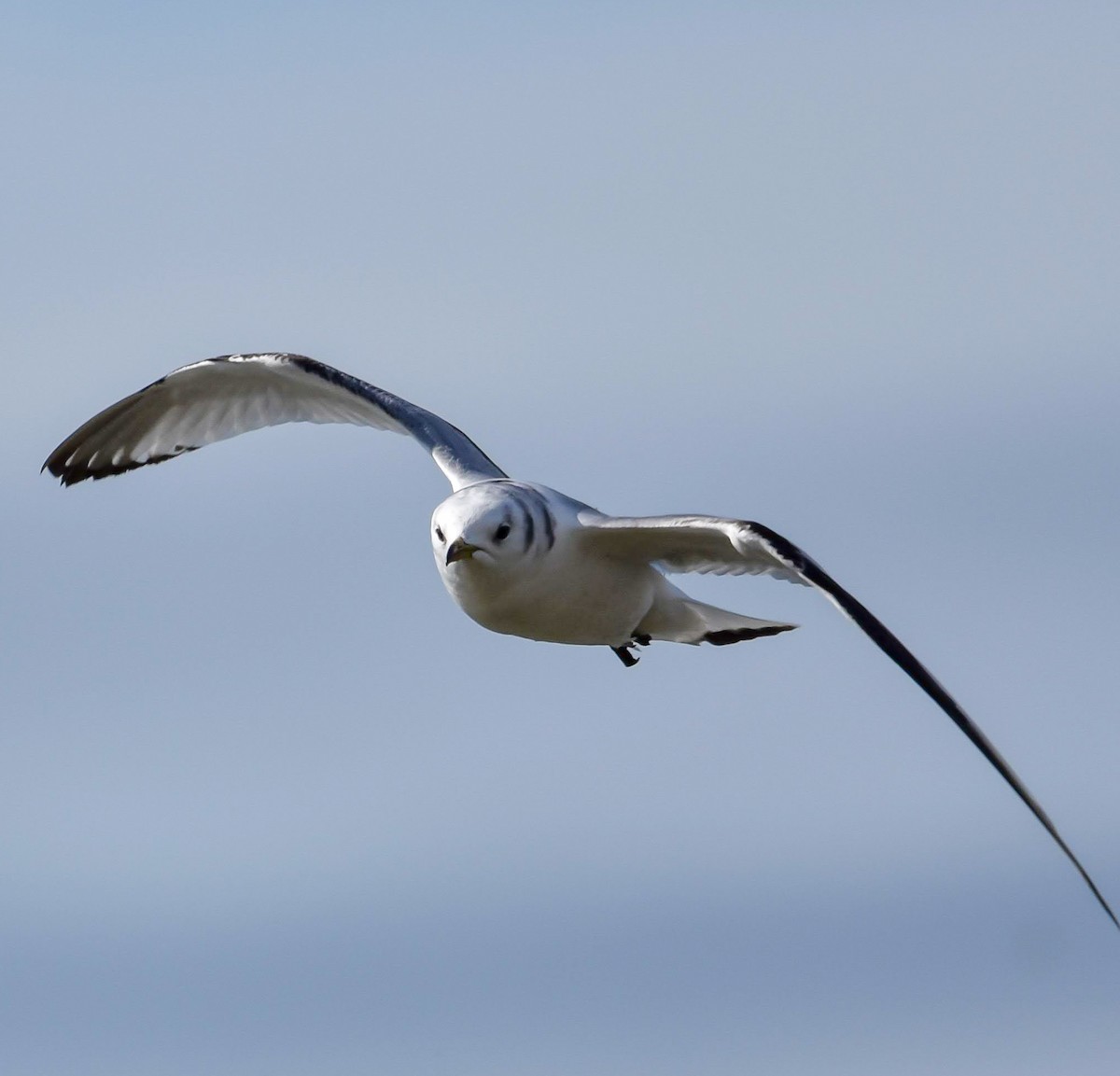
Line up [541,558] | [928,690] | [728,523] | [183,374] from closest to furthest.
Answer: [928,690], [728,523], [541,558], [183,374]

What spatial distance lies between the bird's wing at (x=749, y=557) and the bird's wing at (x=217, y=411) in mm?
1842

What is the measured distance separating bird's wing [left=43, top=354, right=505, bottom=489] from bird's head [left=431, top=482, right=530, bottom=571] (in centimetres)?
188

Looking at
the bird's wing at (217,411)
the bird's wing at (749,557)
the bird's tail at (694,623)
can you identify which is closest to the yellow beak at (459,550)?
the bird's wing at (749,557)

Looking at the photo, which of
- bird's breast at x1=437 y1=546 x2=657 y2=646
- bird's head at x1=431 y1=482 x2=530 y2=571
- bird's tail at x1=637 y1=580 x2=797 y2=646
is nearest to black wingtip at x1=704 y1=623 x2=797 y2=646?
bird's tail at x1=637 y1=580 x2=797 y2=646

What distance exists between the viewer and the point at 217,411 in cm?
1505

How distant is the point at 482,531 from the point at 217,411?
188 inches

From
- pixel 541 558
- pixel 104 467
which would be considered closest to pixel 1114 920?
pixel 541 558

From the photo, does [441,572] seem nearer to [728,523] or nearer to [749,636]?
[728,523]

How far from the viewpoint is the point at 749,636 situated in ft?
43.2

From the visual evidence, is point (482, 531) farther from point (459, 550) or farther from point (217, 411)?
point (217, 411)

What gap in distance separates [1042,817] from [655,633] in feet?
15.9

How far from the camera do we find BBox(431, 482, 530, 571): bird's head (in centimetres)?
1081

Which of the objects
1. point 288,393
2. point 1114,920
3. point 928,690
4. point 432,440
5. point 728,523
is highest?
point 288,393

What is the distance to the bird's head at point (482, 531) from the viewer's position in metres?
10.8
